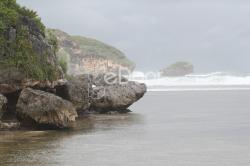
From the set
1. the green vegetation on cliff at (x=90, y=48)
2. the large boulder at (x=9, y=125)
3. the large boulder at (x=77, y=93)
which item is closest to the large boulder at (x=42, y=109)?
the large boulder at (x=9, y=125)

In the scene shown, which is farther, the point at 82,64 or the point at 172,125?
the point at 82,64

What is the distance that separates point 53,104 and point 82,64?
95.4 meters

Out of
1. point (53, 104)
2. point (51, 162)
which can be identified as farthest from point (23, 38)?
point (51, 162)

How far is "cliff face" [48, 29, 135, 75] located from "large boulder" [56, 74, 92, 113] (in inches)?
3001

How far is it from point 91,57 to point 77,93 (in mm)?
89114

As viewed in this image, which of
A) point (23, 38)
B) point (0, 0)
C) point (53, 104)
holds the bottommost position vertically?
point (53, 104)

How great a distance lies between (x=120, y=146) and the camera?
21891mm

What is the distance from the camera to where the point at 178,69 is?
16425 cm

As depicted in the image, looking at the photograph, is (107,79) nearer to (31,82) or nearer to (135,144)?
(31,82)

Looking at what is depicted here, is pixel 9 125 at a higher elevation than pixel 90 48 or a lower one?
lower

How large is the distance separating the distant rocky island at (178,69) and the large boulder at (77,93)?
125 m

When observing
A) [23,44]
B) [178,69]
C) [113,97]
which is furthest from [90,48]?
[23,44]

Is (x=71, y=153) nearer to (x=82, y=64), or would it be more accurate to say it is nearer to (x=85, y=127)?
(x=85, y=127)

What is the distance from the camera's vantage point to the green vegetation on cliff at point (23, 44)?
1134 inches
